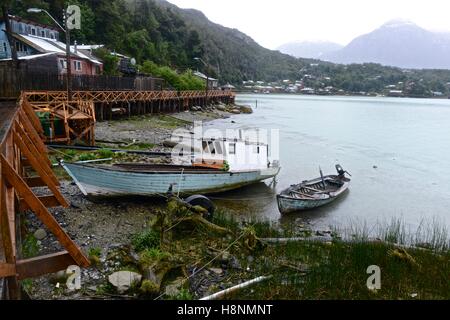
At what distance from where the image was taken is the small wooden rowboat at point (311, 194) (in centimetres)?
1616

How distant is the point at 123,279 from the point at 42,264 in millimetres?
2263

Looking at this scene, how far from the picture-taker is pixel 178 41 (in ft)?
366

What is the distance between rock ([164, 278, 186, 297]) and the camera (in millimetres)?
7371

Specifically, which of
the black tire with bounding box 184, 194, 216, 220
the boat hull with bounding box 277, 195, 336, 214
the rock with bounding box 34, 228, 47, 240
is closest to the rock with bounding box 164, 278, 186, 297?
the rock with bounding box 34, 228, 47, 240

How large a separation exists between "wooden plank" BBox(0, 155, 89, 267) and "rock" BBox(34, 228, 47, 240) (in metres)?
4.40

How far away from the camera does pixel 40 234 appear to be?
10125mm

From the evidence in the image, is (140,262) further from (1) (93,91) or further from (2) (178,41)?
(2) (178,41)

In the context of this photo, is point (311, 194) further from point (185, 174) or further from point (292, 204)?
point (185, 174)

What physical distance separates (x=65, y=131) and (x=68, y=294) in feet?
49.8

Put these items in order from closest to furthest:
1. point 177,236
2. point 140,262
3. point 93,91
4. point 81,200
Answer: point 140,262 → point 177,236 → point 81,200 → point 93,91

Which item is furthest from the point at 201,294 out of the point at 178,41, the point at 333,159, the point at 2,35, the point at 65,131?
the point at 178,41

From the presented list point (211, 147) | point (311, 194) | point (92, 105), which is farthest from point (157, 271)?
point (92, 105)

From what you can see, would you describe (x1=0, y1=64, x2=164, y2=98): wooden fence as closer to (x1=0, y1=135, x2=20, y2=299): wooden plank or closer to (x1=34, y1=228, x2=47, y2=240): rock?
(x1=34, y1=228, x2=47, y2=240): rock

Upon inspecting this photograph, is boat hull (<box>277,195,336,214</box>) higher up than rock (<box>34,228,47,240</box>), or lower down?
lower down
